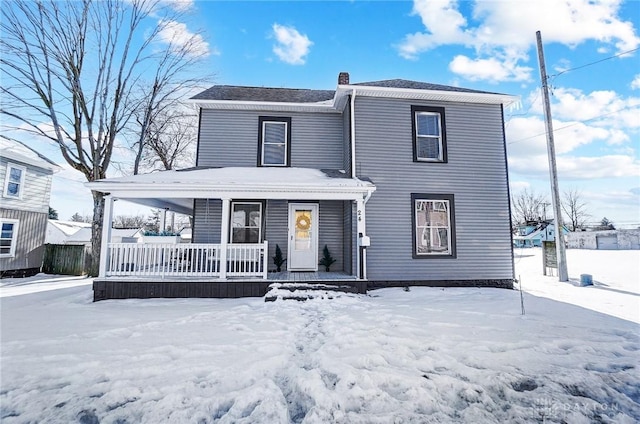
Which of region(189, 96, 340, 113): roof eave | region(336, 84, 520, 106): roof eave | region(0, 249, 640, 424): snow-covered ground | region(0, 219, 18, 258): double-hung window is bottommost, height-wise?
region(0, 249, 640, 424): snow-covered ground

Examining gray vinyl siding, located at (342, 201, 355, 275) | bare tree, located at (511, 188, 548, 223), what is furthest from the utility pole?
bare tree, located at (511, 188, 548, 223)

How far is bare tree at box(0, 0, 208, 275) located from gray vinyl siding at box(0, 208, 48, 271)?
2.59m

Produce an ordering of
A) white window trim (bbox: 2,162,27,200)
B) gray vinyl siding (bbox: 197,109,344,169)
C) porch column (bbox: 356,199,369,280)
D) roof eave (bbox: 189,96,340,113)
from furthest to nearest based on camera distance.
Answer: white window trim (bbox: 2,162,27,200) < gray vinyl siding (bbox: 197,109,344,169) < roof eave (bbox: 189,96,340,113) < porch column (bbox: 356,199,369,280)

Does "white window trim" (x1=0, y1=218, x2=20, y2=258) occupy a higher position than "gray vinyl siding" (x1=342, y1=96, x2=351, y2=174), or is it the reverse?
"gray vinyl siding" (x1=342, y1=96, x2=351, y2=174)

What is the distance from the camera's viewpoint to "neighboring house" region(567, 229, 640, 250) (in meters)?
19.0

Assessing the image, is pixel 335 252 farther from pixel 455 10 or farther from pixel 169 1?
pixel 169 1

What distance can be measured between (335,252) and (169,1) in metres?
12.8

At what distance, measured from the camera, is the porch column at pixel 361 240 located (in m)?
7.45

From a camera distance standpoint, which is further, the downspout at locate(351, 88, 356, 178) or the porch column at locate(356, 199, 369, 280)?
the downspout at locate(351, 88, 356, 178)

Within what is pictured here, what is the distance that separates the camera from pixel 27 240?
39.3 ft

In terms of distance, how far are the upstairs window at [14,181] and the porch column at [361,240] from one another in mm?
13426

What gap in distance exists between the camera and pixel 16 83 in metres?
11.2

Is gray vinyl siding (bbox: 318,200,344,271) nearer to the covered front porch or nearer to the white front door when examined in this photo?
the covered front porch

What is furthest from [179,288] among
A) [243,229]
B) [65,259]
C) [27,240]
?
[27,240]
